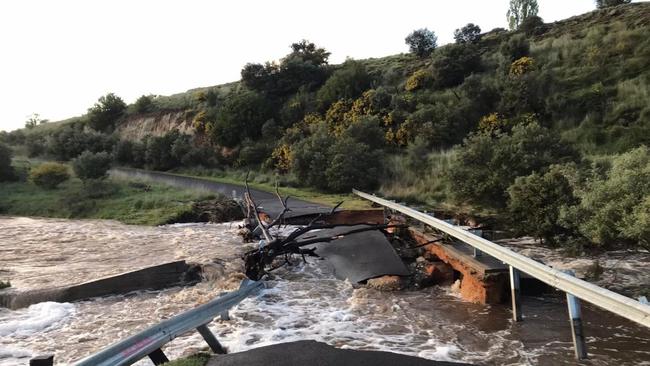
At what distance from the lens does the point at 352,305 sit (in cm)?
851

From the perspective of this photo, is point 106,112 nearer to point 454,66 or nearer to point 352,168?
point 454,66

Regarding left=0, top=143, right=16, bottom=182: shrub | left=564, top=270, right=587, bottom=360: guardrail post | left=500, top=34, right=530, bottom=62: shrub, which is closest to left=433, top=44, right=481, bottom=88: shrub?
left=500, top=34, right=530, bottom=62: shrub

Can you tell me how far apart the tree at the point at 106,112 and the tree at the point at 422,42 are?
120ft

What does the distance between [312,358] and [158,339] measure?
1.61 meters

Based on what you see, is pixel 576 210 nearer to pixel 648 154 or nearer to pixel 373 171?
pixel 648 154

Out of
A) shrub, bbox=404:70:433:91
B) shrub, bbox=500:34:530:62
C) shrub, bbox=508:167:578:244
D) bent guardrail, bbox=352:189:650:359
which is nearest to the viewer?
bent guardrail, bbox=352:189:650:359

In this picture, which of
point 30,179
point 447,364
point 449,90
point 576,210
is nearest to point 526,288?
point 576,210

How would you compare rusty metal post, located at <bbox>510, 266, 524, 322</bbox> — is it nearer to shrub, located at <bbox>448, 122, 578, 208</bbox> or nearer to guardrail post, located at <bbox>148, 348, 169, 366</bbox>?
guardrail post, located at <bbox>148, 348, 169, 366</bbox>

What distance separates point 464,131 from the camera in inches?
1176

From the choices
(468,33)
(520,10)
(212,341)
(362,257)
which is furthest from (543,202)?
(520,10)

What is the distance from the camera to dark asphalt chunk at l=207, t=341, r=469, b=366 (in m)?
5.22

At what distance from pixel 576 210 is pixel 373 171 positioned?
1433 cm

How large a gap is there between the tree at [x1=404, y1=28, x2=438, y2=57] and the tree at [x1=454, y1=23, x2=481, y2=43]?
9.42 feet

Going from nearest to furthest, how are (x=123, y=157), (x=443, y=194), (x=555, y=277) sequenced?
1. (x=555, y=277)
2. (x=443, y=194)
3. (x=123, y=157)
